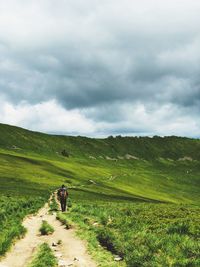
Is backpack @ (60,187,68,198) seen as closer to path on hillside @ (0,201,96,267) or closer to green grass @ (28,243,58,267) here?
path on hillside @ (0,201,96,267)

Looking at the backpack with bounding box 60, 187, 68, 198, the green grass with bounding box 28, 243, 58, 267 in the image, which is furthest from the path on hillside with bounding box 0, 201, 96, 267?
the backpack with bounding box 60, 187, 68, 198

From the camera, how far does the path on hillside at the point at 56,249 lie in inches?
670

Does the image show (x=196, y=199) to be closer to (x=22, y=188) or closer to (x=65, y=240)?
(x=22, y=188)

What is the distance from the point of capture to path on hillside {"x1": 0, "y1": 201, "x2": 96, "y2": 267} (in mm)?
17016

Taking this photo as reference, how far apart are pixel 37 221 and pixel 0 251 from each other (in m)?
14.1

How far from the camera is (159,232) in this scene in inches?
953

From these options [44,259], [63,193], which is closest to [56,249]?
[44,259]

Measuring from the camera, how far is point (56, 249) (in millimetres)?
19922

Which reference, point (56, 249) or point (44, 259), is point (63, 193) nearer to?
point (56, 249)

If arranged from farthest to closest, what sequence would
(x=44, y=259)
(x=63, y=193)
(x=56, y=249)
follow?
1. (x=63, y=193)
2. (x=56, y=249)
3. (x=44, y=259)

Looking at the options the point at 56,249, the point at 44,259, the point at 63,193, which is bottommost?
the point at 56,249

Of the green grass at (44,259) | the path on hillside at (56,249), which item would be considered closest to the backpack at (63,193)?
the path on hillside at (56,249)

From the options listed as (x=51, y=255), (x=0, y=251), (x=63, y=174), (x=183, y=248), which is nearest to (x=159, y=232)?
(x=183, y=248)

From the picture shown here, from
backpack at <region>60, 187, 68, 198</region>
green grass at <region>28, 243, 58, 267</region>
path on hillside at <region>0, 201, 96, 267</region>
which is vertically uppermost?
backpack at <region>60, 187, 68, 198</region>
